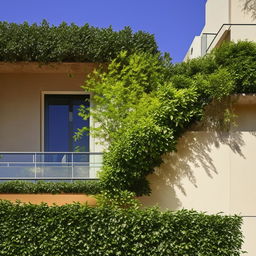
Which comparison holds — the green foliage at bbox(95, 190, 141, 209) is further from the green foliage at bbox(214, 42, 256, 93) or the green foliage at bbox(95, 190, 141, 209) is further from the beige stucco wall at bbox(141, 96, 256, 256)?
the green foliage at bbox(214, 42, 256, 93)

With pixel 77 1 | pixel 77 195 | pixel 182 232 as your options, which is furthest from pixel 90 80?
pixel 182 232

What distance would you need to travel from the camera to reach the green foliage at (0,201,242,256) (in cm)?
834

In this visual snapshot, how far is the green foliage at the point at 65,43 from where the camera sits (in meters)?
10.6

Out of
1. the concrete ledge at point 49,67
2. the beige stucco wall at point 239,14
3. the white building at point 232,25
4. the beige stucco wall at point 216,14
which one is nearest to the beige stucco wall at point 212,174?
the white building at point 232,25

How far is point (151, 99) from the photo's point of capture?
398 inches

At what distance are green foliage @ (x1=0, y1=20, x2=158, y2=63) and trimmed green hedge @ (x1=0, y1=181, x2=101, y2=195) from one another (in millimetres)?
3547

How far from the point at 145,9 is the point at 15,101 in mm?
5245

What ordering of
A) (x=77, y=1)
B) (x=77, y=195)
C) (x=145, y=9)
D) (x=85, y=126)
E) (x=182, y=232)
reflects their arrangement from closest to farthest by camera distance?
(x=182, y=232), (x=77, y=1), (x=77, y=195), (x=145, y=9), (x=85, y=126)

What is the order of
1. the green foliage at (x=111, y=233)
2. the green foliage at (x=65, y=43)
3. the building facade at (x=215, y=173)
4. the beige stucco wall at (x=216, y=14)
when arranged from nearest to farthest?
the green foliage at (x=111, y=233), the building facade at (x=215, y=173), the green foliage at (x=65, y=43), the beige stucco wall at (x=216, y=14)

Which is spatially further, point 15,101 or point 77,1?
point 15,101

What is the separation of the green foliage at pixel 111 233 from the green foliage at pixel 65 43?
4484 mm

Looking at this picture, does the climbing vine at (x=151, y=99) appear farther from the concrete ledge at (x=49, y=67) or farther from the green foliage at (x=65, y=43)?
the concrete ledge at (x=49, y=67)

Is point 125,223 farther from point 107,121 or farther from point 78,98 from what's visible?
point 78,98

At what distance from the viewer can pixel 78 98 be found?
41.0ft
